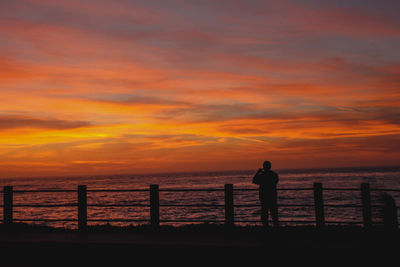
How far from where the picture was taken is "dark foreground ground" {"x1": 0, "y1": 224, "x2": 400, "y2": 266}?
846 centimetres

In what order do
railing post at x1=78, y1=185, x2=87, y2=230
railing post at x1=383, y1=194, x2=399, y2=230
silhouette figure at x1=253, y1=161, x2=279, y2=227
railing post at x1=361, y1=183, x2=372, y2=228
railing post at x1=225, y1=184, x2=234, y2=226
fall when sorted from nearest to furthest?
railing post at x1=383, y1=194, x2=399, y2=230 < silhouette figure at x1=253, y1=161, x2=279, y2=227 < railing post at x1=361, y1=183, x2=372, y2=228 < railing post at x1=225, y1=184, x2=234, y2=226 < railing post at x1=78, y1=185, x2=87, y2=230

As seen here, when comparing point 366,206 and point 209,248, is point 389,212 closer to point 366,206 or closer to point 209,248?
point 209,248

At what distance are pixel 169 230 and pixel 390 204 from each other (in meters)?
6.37

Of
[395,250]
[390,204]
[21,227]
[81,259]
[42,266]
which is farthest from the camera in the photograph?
[21,227]

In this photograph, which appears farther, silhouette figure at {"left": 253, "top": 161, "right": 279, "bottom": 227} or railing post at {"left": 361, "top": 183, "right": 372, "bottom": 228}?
railing post at {"left": 361, "top": 183, "right": 372, "bottom": 228}

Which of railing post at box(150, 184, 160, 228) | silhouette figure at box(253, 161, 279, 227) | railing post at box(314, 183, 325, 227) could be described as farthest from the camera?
railing post at box(150, 184, 160, 228)

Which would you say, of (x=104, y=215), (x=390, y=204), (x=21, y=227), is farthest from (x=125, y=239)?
(x=104, y=215)

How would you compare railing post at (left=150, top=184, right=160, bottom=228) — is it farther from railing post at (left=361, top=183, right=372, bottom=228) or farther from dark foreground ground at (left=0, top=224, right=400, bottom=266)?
railing post at (left=361, top=183, right=372, bottom=228)

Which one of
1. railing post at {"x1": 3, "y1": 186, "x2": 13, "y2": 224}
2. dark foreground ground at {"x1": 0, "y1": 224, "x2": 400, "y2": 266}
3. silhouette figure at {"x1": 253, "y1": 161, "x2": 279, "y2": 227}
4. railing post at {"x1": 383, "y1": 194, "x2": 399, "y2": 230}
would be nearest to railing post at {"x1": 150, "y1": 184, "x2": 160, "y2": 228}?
dark foreground ground at {"x1": 0, "y1": 224, "x2": 400, "y2": 266}

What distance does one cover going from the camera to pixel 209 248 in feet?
29.8

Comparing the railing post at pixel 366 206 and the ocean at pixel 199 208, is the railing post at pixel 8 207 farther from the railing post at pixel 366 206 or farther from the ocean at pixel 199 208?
the railing post at pixel 366 206

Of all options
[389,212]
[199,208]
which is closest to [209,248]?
[389,212]

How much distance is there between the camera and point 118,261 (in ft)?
28.5

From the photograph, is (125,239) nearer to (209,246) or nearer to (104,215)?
(209,246)
